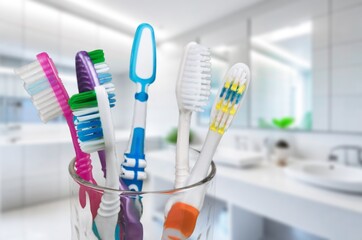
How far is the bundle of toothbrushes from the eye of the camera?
0.21 m

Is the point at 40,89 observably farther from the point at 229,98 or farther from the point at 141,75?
the point at 229,98

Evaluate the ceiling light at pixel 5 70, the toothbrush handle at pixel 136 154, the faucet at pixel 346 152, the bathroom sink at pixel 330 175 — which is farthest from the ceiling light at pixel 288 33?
the ceiling light at pixel 5 70

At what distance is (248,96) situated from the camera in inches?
66.2

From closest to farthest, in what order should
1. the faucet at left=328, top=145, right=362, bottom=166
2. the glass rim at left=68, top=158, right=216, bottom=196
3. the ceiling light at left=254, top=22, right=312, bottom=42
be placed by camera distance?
1. the glass rim at left=68, top=158, right=216, bottom=196
2. the faucet at left=328, top=145, right=362, bottom=166
3. the ceiling light at left=254, top=22, right=312, bottom=42

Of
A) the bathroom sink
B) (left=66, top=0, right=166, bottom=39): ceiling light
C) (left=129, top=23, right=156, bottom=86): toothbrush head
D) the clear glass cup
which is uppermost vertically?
(left=66, top=0, right=166, bottom=39): ceiling light

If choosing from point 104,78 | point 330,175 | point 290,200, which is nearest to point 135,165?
point 104,78

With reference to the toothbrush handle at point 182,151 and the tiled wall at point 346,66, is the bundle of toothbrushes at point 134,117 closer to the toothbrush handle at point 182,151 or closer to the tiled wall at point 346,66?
the toothbrush handle at point 182,151

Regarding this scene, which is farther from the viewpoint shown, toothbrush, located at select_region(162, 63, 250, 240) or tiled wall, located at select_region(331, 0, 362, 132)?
tiled wall, located at select_region(331, 0, 362, 132)

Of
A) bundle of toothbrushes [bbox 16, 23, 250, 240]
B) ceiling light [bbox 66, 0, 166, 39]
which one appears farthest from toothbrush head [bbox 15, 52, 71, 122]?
ceiling light [bbox 66, 0, 166, 39]

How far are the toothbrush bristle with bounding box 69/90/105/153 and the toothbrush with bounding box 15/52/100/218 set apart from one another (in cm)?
5

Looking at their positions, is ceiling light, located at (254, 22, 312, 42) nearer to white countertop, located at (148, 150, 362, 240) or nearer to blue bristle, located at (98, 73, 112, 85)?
white countertop, located at (148, 150, 362, 240)

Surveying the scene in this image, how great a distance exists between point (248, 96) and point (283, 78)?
293 mm

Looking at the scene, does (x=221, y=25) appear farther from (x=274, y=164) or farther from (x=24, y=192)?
(x=24, y=192)

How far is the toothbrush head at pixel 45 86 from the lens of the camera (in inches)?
10.0
